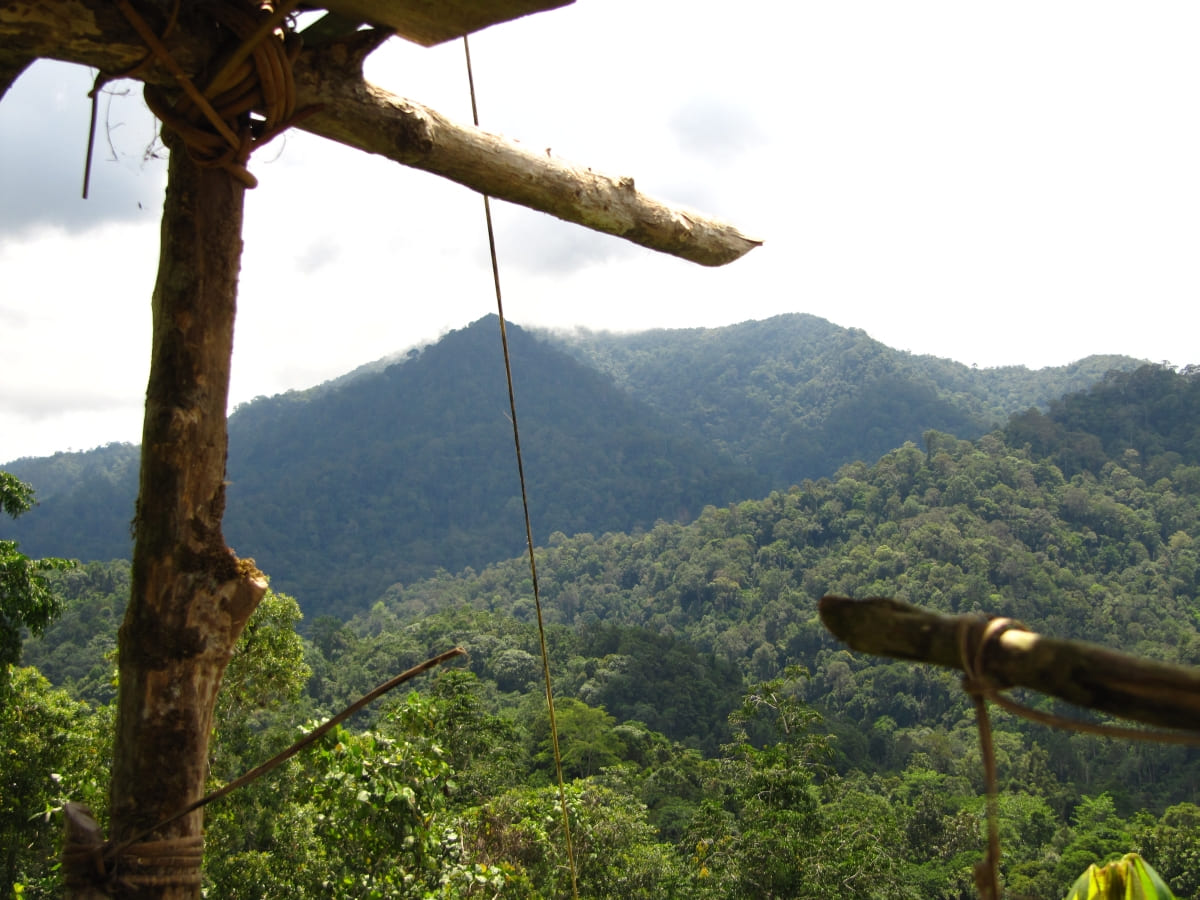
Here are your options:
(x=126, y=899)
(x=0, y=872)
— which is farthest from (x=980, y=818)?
(x=126, y=899)

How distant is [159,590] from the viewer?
4.80ft

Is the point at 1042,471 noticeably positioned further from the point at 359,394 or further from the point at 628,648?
the point at 359,394

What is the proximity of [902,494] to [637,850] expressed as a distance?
147 ft

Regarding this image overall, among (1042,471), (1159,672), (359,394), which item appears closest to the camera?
(1159,672)

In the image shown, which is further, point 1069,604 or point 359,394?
point 359,394

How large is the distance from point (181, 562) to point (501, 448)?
10099 cm

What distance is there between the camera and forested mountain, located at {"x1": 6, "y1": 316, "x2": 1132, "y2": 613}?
83938 mm

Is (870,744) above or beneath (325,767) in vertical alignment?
beneath

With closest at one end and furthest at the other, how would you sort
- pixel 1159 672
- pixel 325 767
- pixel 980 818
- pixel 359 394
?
pixel 1159 672
pixel 325 767
pixel 980 818
pixel 359 394

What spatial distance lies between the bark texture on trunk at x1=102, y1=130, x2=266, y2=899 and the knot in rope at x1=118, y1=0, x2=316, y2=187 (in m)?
0.05

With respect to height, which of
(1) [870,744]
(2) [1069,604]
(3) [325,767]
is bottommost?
(1) [870,744]

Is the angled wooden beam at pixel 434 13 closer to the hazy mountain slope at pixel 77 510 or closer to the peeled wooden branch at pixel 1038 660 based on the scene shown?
the peeled wooden branch at pixel 1038 660

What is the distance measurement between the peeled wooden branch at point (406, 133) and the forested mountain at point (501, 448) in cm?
7754

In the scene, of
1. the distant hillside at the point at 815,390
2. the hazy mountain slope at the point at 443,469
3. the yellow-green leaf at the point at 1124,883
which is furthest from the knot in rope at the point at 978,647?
the distant hillside at the point at 815,390
